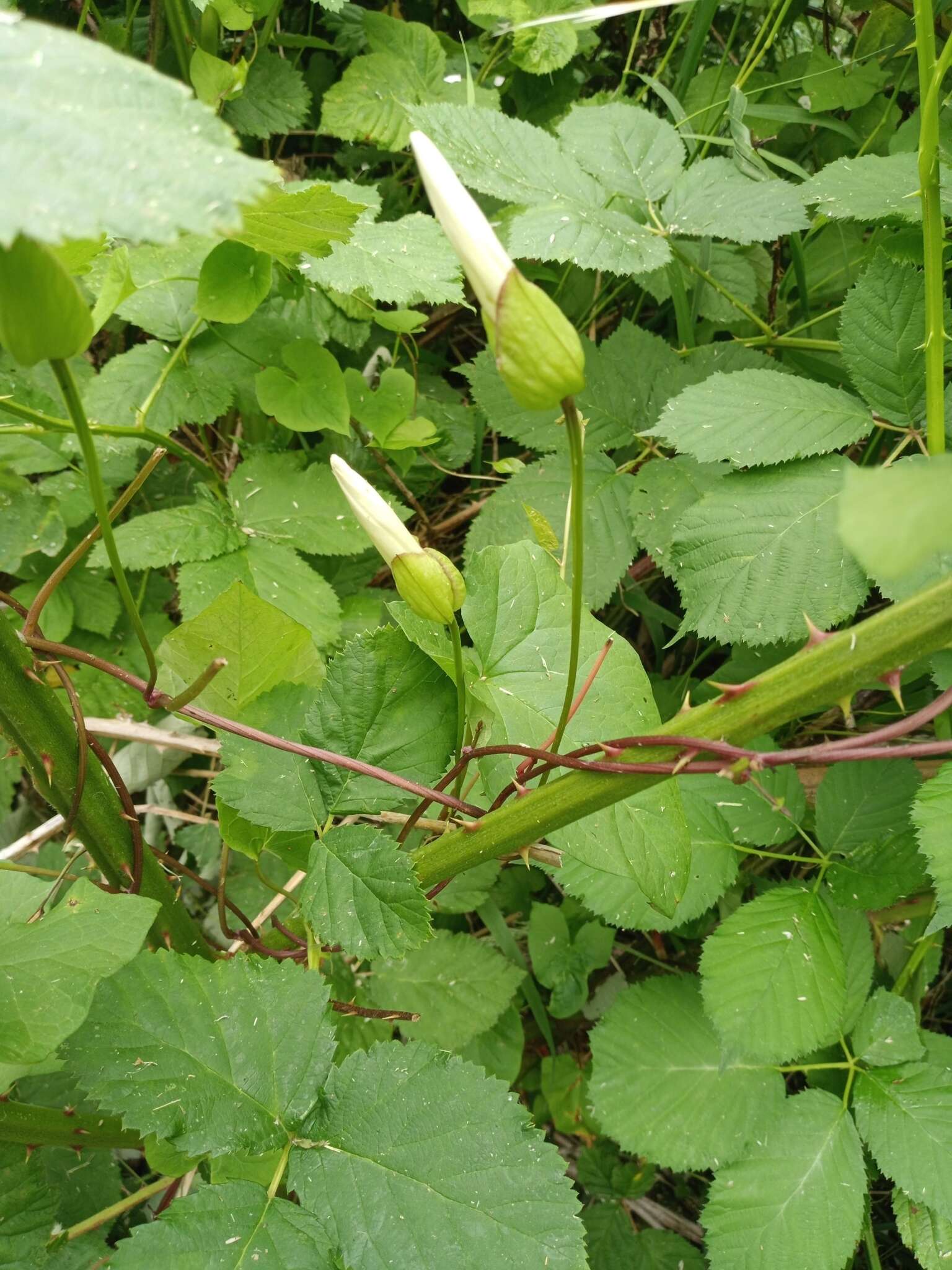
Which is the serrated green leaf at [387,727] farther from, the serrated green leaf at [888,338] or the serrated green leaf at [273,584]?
the serrated green leaf at [888,338]

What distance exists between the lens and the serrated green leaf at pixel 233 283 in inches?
37.8

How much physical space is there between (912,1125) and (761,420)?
0.79 m

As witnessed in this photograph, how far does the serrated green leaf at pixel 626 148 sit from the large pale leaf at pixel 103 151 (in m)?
0.94

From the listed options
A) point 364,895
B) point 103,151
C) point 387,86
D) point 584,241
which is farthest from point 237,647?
point 387,86

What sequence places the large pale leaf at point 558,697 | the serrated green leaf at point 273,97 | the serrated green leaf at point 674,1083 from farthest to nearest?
the serrated green leaf at point 273,97 → the serrated green leaf at point 674,1083 → the large pale leaf at point 558,697

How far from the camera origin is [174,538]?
3.63ft

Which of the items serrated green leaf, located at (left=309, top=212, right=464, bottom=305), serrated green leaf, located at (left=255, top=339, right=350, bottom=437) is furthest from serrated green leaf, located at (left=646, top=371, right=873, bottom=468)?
serrated green leaf, located at (left=255, top=339, right=350, bottom=437)

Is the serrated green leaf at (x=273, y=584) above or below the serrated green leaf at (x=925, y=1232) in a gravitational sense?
above

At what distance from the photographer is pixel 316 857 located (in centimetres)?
64

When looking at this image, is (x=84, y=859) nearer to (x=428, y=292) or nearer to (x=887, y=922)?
(x=428, y=292)

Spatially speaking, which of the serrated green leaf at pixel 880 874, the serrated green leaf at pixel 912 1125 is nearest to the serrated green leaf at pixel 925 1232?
the serrated green leaf at pixel 912 1125

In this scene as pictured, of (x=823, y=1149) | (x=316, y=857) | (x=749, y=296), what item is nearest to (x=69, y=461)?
(x=316, y=857)

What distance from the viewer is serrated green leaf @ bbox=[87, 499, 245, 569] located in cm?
109

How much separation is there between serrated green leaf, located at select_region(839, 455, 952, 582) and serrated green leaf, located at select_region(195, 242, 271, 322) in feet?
2.71
